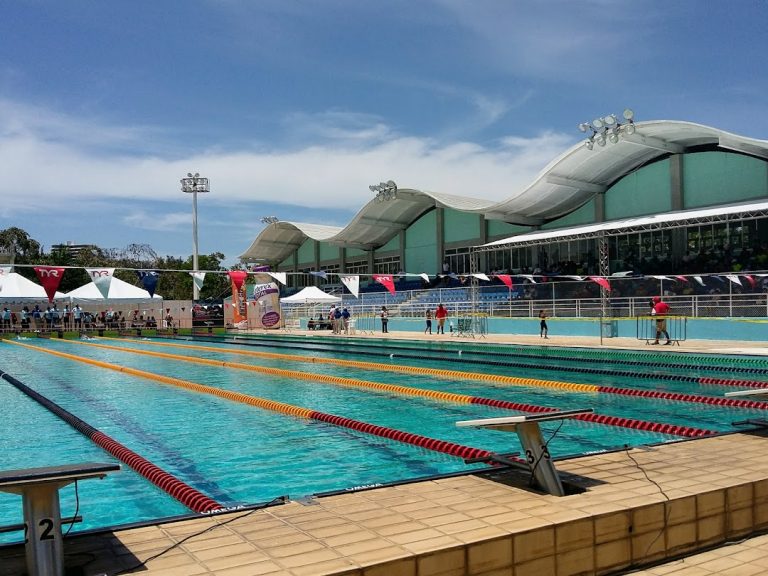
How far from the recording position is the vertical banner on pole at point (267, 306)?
112 ft

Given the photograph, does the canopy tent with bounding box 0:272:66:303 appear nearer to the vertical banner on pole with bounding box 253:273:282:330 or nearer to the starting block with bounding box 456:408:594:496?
the vertical banner on pole with bounding box 253:273:282:330

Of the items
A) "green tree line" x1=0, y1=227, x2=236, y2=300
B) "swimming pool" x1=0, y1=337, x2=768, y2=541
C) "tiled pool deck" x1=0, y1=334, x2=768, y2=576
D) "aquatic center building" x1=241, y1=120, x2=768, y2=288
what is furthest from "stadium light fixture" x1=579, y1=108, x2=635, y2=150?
"green tree line" x1=0, y1=227, x2=236, y2=300

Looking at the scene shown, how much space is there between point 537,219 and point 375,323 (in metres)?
9.09

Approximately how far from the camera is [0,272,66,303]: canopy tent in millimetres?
30919

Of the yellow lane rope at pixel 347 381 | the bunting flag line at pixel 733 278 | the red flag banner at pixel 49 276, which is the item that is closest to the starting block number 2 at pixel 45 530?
the yellow lane rope at pixel 347 381

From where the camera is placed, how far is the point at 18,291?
1240 inches

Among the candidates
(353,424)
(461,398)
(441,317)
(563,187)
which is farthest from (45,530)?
(563,187)

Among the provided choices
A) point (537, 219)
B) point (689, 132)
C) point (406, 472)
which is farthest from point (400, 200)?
point (406, 472)

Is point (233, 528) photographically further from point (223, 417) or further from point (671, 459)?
point (223, 417)

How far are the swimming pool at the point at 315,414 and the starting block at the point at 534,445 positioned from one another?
84.3 inches

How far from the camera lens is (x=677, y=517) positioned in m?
3.30

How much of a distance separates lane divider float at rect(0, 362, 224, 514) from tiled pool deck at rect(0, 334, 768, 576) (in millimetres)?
813

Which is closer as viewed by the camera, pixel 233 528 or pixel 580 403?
pixel 233 528

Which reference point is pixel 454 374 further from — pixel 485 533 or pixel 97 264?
pixel 97 264
